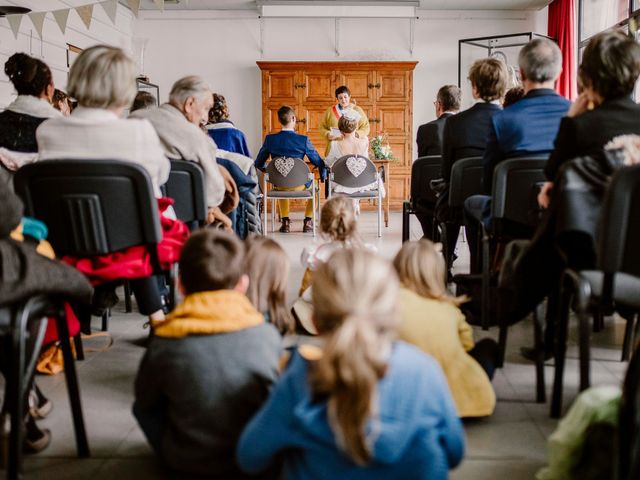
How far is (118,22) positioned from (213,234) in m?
8.57

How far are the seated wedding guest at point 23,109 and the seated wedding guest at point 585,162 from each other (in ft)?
7.66

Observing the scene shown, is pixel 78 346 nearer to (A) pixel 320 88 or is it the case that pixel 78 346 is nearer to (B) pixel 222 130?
(B) pixel 222 130

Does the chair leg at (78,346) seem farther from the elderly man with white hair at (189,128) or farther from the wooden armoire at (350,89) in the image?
the wooden armoire at (350,89)

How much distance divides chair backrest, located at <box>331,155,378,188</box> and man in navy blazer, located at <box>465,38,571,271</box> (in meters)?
3.55

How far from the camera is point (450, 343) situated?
76.6 inches

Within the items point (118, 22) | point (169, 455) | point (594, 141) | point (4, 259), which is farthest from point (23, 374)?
point (118, 22)

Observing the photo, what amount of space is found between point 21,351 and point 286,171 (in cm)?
512

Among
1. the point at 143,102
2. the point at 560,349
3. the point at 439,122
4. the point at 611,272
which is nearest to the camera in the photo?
the point at 611,272

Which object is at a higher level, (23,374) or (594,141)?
(594,141)

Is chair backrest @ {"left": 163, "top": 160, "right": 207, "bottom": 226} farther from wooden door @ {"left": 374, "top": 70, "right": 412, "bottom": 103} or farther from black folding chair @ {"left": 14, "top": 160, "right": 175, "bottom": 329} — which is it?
wooden door @ {"left": 374, "top": 70, "right": 412, "bottom": 103}

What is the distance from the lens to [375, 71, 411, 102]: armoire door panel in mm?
9438

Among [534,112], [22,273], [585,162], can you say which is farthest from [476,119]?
[22,273]

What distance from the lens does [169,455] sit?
154 cm

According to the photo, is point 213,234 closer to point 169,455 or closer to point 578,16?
point 169,455
